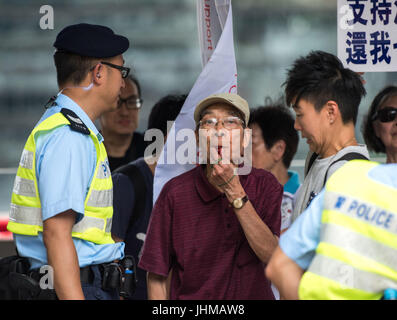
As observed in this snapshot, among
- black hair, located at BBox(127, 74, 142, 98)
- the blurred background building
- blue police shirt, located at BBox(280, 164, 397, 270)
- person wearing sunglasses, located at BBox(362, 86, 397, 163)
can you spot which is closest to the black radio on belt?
blue police shirt, located at BBox(280, 164, 397, 270)

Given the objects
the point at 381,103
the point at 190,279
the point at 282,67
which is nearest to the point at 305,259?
the point at 190,279

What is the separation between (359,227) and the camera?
138 cm

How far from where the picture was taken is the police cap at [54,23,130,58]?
8.18 feet

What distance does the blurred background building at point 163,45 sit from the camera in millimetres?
4316

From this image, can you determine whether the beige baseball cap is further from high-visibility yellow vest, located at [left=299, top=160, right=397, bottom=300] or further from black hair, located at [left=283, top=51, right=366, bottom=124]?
high-visibility yellow vest, located at [left=299, top=160, right=397, bottom=300]

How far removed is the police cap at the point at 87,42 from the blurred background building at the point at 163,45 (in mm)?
1794

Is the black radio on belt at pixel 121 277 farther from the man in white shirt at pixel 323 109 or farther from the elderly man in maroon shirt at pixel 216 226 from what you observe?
the man in white shirt at pixel 323 109

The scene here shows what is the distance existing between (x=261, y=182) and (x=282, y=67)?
2068 mm

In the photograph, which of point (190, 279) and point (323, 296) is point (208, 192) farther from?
A: point (323, 296)

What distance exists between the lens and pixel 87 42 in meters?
2.51

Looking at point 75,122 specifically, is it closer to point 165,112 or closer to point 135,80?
point 165,112

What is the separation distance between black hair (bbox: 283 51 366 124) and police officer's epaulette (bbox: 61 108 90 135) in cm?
90
